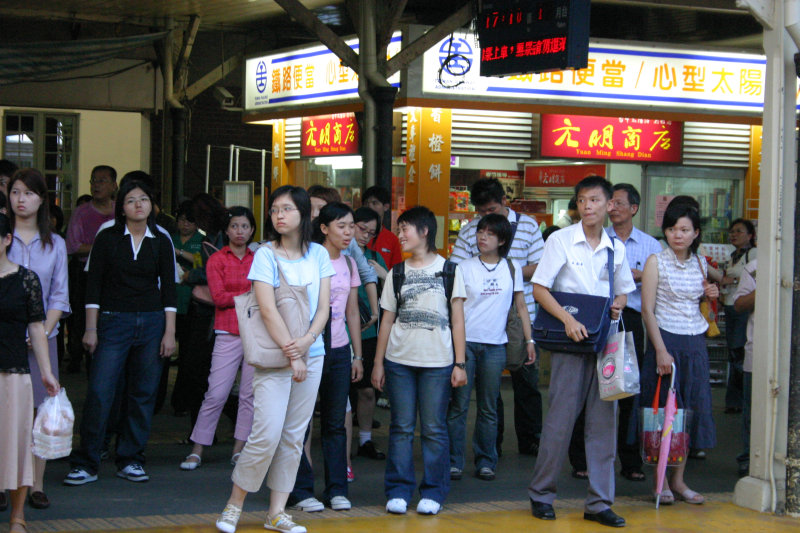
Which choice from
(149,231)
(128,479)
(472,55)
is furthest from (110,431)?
(472,55)

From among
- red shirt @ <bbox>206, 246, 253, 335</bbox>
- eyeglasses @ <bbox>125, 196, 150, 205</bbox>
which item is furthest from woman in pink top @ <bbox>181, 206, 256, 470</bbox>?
eyeglasses @ <bbox>125, 196, 150, 205</bbox>

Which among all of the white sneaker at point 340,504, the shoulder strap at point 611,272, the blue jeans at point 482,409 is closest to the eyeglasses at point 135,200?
the white sneaker at point 340,504

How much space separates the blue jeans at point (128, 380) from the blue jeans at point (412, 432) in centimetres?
160

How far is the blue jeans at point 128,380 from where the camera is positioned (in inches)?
240

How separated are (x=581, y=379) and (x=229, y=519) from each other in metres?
2.05

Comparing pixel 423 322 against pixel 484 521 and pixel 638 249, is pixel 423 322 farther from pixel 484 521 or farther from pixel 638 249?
pixel 638 249

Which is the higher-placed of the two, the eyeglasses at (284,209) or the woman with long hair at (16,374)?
the eyeglasses at (284,209)

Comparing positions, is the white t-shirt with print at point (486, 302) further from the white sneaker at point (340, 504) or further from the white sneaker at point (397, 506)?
the white sneaker at point (340, 504)

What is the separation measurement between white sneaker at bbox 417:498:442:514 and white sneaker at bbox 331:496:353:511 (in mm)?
402

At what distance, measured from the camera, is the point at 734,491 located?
634 cm

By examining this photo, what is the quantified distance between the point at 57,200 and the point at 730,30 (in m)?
11.9

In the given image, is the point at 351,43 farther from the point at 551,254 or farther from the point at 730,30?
the point at 551,254

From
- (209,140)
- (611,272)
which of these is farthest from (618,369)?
(209,140)

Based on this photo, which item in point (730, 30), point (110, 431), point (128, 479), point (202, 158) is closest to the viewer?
point (128, 479)
